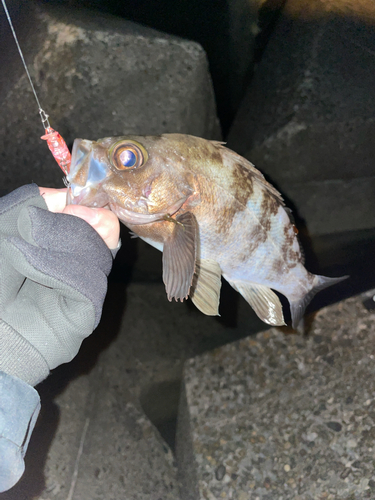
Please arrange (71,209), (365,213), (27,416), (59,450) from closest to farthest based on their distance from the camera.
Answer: (27,416), (71,209), (59,450), (365,213)

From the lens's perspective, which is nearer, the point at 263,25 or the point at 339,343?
the point at 339,343

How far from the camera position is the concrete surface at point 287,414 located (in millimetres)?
2191

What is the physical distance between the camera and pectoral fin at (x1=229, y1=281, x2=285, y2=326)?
6.06ft

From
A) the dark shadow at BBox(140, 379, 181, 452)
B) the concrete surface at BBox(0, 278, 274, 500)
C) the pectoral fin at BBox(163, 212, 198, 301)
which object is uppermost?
the pectoral fin at BBox(163, 212, 198, 301)

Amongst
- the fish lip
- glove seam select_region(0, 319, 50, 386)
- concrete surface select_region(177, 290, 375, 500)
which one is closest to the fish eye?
the fish lip

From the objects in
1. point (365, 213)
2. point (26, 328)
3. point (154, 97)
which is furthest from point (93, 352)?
point (365, 213)

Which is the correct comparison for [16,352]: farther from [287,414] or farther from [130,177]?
[287,414]

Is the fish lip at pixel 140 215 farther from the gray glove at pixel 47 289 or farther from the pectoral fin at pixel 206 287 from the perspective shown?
the pectoral fin at pixel 206 287

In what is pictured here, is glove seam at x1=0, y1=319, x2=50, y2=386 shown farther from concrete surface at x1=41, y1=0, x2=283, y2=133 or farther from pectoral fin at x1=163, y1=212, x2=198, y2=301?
concrete surface at x1=41, y1=0, x2=283, y2=133

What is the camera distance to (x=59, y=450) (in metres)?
2.43

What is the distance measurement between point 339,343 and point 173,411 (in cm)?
174

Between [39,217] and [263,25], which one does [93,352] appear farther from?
[263,25]

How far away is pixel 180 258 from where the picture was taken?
4.81ft

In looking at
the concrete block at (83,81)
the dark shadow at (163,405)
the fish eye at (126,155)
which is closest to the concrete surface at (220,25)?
the concrete block at (83,81)
